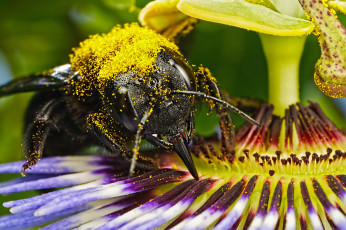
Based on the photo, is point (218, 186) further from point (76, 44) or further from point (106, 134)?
point (76, 44)

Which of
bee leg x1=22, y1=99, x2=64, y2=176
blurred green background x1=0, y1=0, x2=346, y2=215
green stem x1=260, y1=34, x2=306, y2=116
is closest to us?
bee leg x1=22, y1=99, x2=64, y2=176

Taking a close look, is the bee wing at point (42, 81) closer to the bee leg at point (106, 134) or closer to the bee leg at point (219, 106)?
the bee leg at point (106, 134)

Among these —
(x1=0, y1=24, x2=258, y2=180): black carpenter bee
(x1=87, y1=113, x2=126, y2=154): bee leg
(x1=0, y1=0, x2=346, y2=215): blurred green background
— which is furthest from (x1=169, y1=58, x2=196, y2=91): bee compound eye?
(x1=0, y1=0, x2=346, y2=215): blurred green background

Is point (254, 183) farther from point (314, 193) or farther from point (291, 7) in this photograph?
point (291, 7)

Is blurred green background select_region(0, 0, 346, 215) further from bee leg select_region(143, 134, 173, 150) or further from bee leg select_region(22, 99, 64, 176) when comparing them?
bee leg select_region(143, 134, 173, 150)

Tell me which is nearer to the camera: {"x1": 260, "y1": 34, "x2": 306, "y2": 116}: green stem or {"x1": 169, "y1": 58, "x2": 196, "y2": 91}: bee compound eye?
{"x1": 169, "y1": 58, "x2": 196, "y2": 91}: bee compound eye

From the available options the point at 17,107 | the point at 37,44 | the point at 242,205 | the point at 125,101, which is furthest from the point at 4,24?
the point at 242,205

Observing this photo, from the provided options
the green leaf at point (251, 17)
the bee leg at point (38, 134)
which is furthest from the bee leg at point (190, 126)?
the bee leg at point (38, 134)
